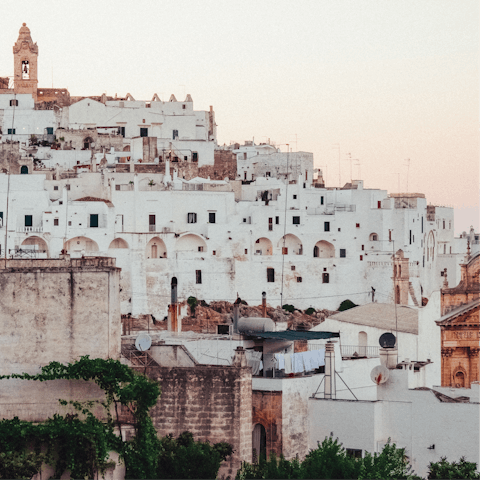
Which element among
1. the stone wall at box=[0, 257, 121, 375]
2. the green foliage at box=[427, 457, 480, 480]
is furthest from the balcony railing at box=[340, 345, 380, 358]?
the stone wall at box=[0, 257, 121, 375]

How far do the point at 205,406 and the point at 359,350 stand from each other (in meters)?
9.66

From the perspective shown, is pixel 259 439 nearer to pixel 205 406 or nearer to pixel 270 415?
pixel 270 415

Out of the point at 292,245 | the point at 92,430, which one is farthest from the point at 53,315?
the point at 292,245

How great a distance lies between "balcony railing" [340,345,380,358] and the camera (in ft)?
110

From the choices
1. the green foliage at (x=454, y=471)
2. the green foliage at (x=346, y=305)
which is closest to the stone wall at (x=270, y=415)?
the green foliage at (x=454, y=471)

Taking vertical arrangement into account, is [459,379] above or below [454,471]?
above

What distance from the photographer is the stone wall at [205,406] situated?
25.4 m

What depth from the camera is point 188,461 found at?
24.2 metres

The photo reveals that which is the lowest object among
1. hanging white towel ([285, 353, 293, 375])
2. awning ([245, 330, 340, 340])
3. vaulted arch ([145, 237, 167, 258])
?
hanging white towel ([285, 353, 293, 375])

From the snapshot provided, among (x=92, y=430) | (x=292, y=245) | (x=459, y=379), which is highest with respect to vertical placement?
(x=292, y=245)

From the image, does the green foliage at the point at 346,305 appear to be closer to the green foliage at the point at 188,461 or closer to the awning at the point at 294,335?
the awning at the point at 294,335

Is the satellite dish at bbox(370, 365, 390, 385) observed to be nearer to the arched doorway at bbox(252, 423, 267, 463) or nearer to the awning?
the arched doorway at bbox(252, 423, 267, 463)

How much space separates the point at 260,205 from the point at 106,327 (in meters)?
41.1

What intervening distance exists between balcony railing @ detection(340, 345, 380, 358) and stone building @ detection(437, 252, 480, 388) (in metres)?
2.03
